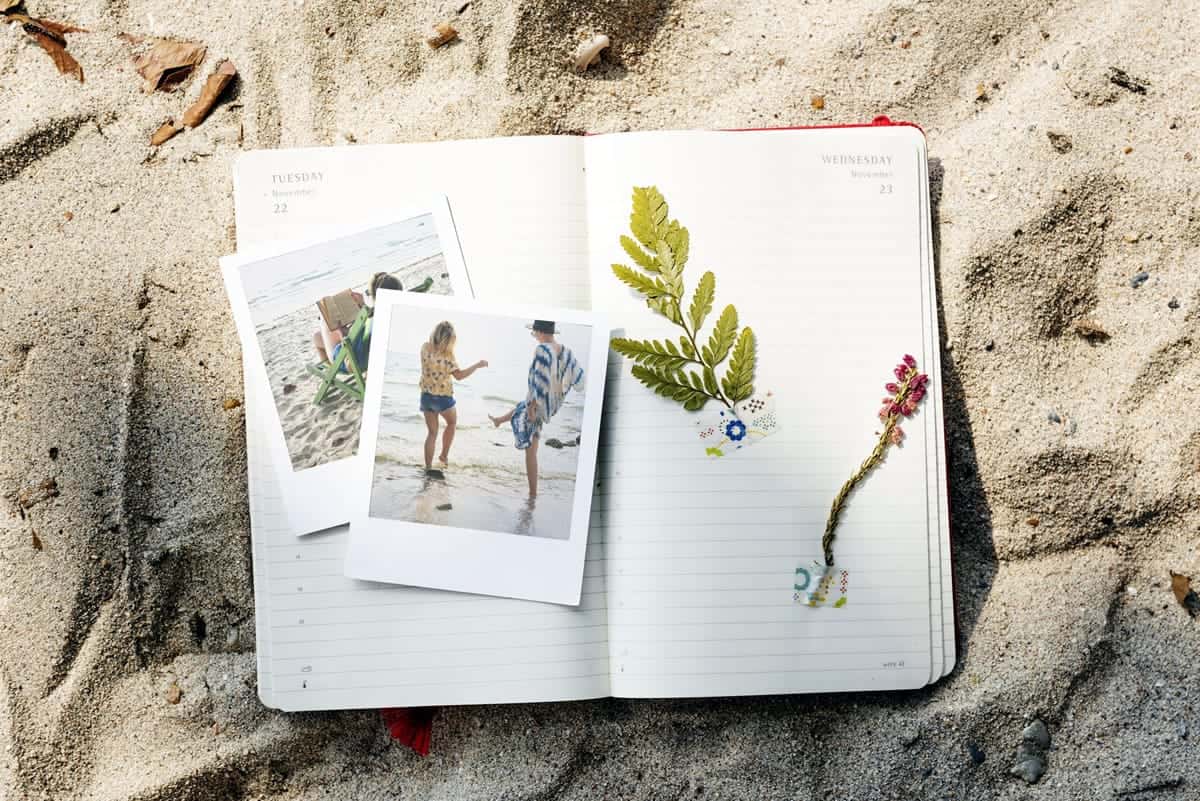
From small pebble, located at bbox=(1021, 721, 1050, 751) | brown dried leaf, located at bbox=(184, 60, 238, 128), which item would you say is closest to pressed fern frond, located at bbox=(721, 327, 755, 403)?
small pebble, located at bbox=(1021, 721, 1050, 751)

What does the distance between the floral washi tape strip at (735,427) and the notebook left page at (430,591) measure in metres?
0.17

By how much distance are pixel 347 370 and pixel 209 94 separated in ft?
1.30

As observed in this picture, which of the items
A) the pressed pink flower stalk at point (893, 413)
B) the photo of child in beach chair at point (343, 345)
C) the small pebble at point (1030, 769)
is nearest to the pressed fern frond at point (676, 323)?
the pressed pink flower stalk at point (893, 413)

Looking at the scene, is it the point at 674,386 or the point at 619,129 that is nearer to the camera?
the point at 674,386

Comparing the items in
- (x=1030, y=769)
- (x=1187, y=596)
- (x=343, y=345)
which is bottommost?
(x=1030, y=769)

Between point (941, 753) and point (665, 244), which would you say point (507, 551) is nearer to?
point (665, 244)

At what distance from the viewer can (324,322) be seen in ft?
3.33

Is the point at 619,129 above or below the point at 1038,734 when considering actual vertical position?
above

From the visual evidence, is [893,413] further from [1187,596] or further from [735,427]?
[1187,596]

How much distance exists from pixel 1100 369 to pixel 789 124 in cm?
46

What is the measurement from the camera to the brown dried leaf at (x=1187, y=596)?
1.01m

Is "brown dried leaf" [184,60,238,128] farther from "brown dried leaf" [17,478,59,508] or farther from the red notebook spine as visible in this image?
the red notebook spine

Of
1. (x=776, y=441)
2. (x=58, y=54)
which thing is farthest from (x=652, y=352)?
(x=58, y=54)

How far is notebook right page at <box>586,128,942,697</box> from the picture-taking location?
99cm
